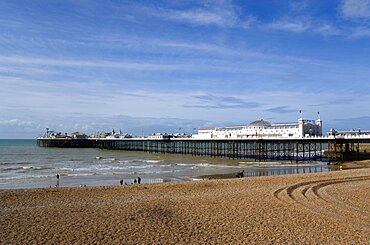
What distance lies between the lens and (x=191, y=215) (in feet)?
36.6

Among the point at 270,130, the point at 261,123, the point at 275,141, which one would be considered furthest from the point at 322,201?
the point at 261,123

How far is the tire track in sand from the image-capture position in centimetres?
1044

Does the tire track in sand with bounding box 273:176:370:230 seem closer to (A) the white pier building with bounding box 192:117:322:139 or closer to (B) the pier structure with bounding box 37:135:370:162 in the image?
(B) the pier structure with bounding box 37:135:370:162

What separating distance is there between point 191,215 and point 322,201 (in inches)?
203

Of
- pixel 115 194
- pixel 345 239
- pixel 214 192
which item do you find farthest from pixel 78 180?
pixel 345 239

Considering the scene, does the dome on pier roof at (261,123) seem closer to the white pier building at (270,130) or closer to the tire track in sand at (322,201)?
the white pier building at (270,130)

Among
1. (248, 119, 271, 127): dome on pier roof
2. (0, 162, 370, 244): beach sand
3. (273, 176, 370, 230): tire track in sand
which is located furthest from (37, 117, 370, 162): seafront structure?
(0, 162, 370, 244): beach sand

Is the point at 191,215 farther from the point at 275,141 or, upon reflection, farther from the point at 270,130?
the point at 270,130

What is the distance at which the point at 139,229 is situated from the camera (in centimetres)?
949

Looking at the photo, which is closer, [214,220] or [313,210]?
[214,220]

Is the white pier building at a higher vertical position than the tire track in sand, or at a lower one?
higher

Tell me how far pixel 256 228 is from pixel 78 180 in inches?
693

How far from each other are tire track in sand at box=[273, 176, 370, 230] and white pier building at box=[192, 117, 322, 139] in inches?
971

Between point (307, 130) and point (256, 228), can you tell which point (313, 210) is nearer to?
point (256, 228)
